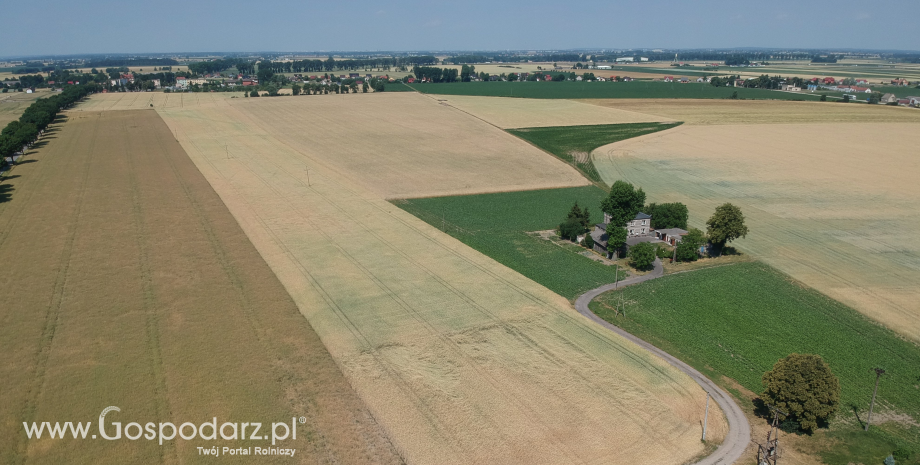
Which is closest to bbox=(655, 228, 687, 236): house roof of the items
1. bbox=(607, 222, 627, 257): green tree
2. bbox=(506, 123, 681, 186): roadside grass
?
bbox=(607, 222, 627, 257): green tree

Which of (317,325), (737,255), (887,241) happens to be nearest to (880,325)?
(737,255)

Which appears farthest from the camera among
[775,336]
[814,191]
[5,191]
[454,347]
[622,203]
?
[814,191]

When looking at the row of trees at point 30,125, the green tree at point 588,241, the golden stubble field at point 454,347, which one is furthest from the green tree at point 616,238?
the row of trees at point 30,125

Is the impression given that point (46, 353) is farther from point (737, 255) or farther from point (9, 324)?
point (737, 255)

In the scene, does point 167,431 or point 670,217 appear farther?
point 670,217

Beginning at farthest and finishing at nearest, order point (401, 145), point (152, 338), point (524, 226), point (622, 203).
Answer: point (401, 145)
point (524, 226)
point (622, 203)
point (152, 338)

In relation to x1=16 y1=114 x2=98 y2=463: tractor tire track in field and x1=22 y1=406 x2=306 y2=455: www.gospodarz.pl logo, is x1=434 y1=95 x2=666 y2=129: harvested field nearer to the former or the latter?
x1=16 y1=114 x2=98 y2=463: tractor tire track in field

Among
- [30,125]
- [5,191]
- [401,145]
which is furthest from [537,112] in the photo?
[5,191]

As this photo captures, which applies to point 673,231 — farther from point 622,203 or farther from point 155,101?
point 155,101
